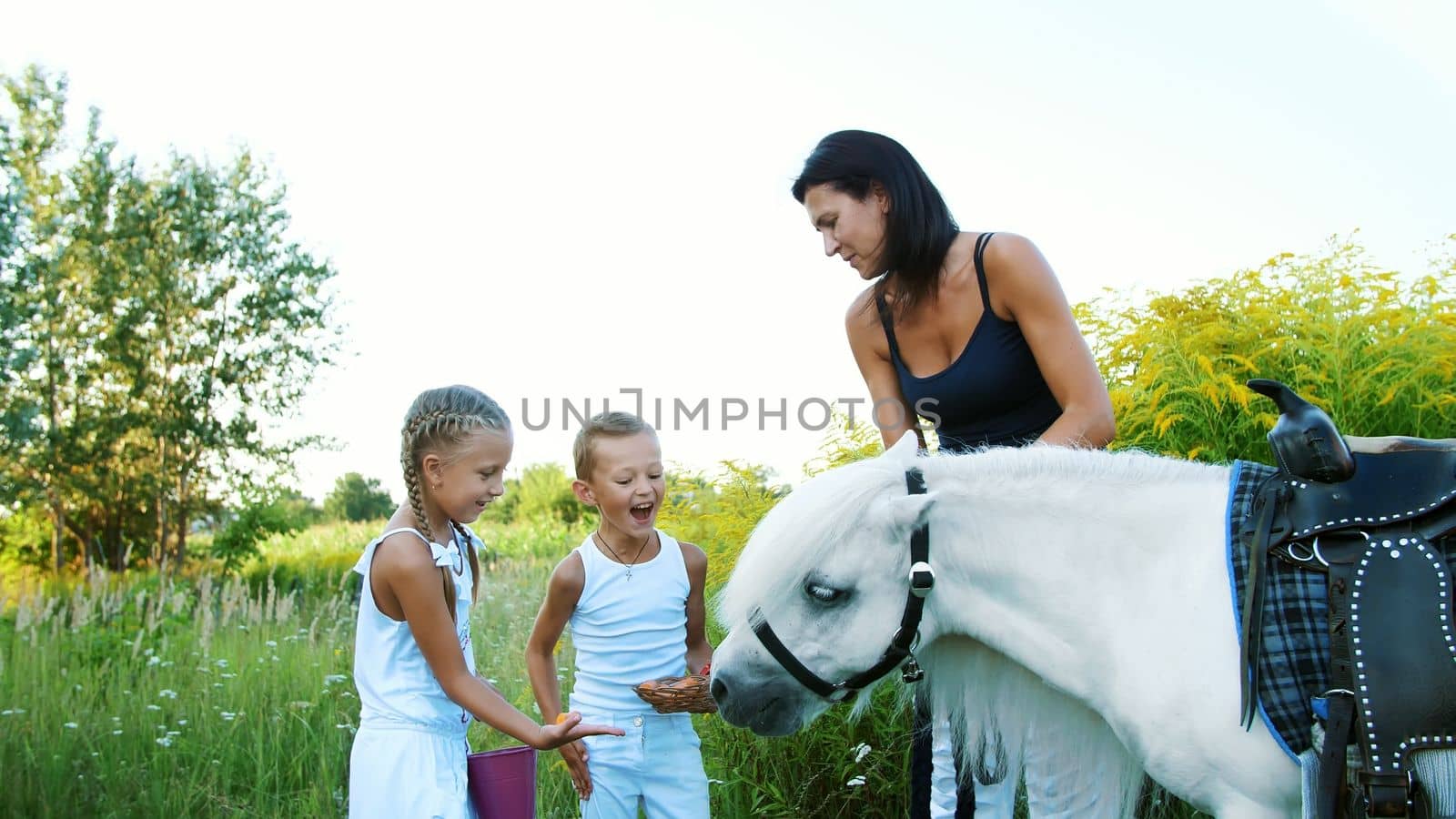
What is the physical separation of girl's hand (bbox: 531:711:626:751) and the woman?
789mm

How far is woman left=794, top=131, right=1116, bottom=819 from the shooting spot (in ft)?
7.33

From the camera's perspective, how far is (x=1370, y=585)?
1526 mm

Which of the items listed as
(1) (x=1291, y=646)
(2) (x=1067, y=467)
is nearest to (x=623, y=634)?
(2) (x=1067, y=467)

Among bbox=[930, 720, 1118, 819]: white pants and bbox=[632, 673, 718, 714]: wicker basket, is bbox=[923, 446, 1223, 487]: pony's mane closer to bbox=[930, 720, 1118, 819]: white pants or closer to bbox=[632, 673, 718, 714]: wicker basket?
bbox=[930, 720, 1118, 819]: white pants

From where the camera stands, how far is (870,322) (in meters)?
2.62

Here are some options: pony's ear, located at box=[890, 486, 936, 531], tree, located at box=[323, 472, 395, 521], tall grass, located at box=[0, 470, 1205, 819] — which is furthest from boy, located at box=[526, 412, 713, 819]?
tree, located at box=[323, 472, 395, 521]

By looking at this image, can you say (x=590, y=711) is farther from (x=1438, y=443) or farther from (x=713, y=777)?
(x=1438, y=443)

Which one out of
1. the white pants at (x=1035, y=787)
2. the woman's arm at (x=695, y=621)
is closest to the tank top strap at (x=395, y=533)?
the woman's arm at (x=695, y=621)

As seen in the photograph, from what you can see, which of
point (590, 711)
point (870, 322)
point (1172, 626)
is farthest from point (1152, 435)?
point (590, 711)

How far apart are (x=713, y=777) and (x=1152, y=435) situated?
80.2 inches

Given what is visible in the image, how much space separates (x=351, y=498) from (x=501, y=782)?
2086 cm

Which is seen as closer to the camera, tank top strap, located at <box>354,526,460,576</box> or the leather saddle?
the leather saddle

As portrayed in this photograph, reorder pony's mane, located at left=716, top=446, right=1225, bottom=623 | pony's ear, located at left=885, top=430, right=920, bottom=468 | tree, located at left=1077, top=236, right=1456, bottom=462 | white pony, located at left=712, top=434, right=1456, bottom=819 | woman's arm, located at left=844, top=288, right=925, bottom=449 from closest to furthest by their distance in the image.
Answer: white pony, located at left=712, top=434, right=1456, bottom=819, pony's mane, located at left=716, top=446, right=1225, bottom=623, pony's ear, located at left=885, top=430, right=920, bottom=468, woman's arm, located at left=844, top=288, right=925, bottom=449, tree, located at left=1077, top=236, right=1456, bottom=462

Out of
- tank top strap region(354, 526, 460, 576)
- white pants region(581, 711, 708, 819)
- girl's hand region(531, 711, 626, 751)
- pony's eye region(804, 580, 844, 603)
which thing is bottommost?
white pants region(581, 711, 708, 819)
